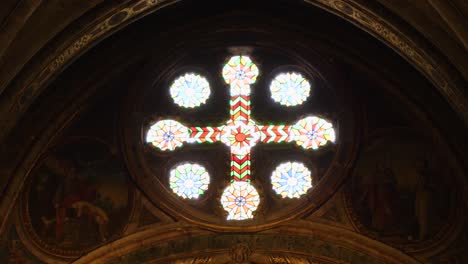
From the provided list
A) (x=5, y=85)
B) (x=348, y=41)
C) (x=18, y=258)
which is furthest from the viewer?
(x=348, y=41)

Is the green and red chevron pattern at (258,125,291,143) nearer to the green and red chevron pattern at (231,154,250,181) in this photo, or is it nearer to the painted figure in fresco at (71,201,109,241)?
the green and red chevron pattern at (231,154,250,181)

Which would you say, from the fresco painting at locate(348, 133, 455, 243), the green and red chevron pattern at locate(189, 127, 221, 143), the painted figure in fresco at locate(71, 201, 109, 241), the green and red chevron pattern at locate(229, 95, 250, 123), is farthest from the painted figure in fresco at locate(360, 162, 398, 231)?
the painted figure in fresco at locate(71, 201, 109, 241)

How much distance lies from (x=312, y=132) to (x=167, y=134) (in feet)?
7.35

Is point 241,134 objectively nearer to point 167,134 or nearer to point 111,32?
point 167,134

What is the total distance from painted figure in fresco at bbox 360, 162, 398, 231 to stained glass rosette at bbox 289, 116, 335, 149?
0.93 metres

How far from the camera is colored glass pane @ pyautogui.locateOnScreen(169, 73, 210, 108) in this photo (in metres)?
19.6

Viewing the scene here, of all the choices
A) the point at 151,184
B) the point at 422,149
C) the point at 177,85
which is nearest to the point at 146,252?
the point at 151,184

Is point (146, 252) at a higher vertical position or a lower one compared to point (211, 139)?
lower

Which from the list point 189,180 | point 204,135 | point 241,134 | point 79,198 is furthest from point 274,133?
point 79,198

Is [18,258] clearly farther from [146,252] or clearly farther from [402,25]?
[402,25]

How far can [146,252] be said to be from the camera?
18297 millimetres

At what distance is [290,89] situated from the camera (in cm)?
1962

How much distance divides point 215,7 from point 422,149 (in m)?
3.89

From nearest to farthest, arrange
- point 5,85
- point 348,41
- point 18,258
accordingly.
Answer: point 5,85, point 18,258, point 348,41
